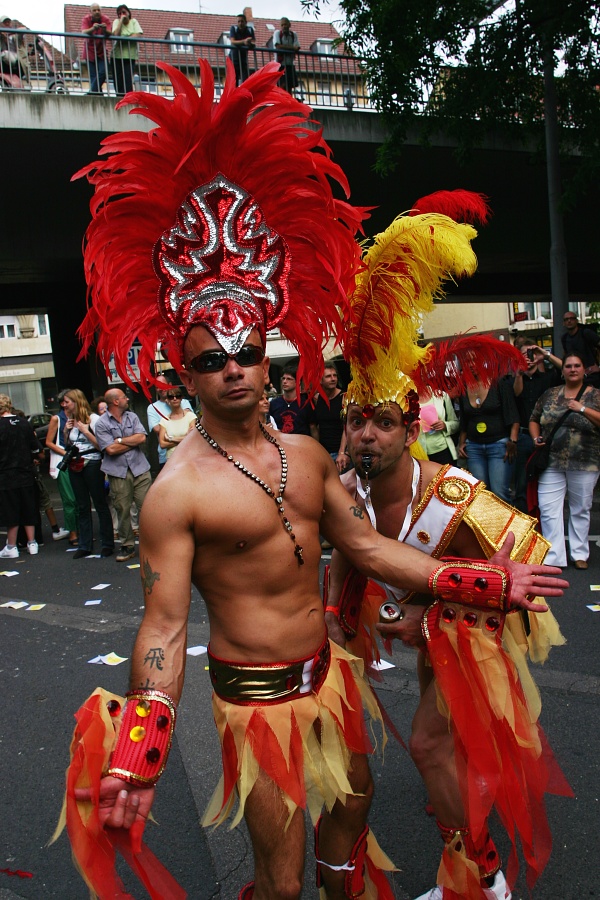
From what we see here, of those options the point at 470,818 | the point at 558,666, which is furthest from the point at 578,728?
the point at 470,818

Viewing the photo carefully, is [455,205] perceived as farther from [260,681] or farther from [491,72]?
[491,72]

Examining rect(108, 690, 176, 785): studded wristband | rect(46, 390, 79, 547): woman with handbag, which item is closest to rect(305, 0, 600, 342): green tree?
rect(46, 390, 79, 547): woman with handbag

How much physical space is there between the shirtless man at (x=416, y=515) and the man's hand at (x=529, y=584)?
26 centimetres

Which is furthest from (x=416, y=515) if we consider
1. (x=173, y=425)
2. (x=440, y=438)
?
(x=173, y=425)

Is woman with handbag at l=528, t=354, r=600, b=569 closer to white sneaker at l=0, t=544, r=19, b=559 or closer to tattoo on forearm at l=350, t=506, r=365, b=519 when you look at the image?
tattoo on forearm at l=350, t=506, r=365, b=519

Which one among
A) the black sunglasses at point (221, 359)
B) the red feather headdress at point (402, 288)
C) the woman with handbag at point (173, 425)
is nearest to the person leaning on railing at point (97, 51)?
the woman with handbag at point (173, 425)

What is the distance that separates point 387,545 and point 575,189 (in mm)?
7549

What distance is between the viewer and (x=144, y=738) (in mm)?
1845

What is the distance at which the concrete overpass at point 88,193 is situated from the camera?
10.7 meters

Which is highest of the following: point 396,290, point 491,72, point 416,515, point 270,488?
point 491,72

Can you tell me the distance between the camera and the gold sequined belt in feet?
7.32

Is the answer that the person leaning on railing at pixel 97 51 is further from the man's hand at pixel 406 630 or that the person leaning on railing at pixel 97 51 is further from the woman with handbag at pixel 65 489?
the man's hand at pixel 406 630

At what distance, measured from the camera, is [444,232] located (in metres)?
2.70

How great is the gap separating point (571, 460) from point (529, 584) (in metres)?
4.39
